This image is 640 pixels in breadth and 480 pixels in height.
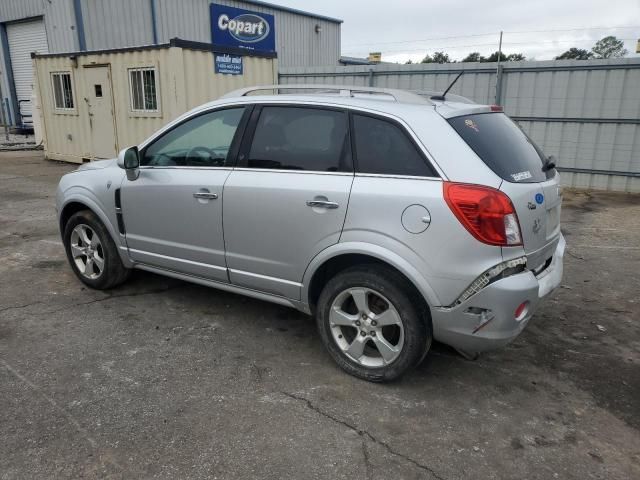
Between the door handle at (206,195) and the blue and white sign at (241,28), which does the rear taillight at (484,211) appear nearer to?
the door handle at (206,195)

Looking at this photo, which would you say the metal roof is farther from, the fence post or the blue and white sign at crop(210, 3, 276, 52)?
the fence post

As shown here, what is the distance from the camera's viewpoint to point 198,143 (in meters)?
3.99

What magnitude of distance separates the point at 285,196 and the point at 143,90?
911 centimetres

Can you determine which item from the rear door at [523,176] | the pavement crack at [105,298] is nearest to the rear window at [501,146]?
the rear door at [523,176]

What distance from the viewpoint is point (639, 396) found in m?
3.20

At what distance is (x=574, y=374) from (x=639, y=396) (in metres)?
0.38

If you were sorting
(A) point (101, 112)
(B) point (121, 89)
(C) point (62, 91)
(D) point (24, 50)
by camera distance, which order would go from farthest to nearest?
1. (D) point (24, 50)
2. (C) point (62, 91)
3. (A) point (101, 112)
4. (B) point (121, 89)

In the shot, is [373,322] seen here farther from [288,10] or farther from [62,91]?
[288,10]

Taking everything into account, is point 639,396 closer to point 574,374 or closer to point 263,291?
point 574,374

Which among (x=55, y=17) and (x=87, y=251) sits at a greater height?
(x=55, y=17)

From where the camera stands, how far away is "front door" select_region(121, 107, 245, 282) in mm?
3791

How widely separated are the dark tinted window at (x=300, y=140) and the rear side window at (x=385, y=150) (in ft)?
0.33

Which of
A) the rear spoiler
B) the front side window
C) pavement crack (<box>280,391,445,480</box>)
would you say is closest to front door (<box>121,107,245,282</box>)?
the front side window

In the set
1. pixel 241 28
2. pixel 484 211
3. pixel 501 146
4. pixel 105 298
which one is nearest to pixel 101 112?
pixel 105 298
